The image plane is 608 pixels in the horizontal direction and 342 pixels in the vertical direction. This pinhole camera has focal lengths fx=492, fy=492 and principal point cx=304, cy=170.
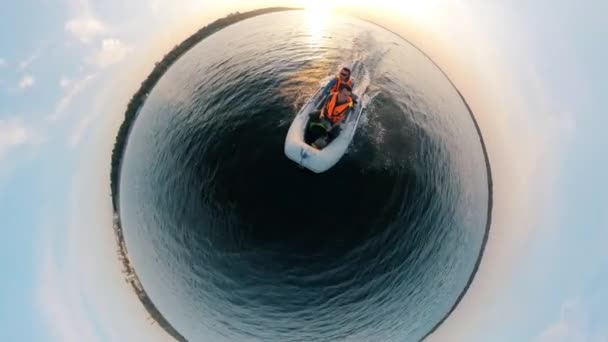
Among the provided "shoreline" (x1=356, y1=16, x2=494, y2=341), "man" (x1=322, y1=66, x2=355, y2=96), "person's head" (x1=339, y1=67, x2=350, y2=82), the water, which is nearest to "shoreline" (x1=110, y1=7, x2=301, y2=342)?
the water

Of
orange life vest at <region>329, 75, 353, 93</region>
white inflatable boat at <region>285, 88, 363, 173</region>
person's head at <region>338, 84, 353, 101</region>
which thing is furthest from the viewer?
orange life vest at <region>329, 75, 353, 93</region>

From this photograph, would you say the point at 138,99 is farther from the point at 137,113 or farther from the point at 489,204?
the point at 489,204

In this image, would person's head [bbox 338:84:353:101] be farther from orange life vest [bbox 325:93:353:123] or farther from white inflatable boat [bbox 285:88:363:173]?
white inflatable boat [bbox 285:88:363:173]

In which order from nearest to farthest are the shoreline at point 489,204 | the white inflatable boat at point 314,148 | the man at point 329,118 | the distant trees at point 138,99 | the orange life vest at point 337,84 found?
the white inflatable boat at point 314,148
the man at point 329,118
the orange life vest at point 337,84
the shoreline at point 489,204
the distant trees at point 138,99

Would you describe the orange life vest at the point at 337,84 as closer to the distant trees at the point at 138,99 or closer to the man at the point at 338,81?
the man at the point at 338,81

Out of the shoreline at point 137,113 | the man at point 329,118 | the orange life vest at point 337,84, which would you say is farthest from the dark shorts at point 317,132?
the shoreline at point 137,113

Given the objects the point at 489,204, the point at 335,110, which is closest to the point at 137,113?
the point at 335,110
